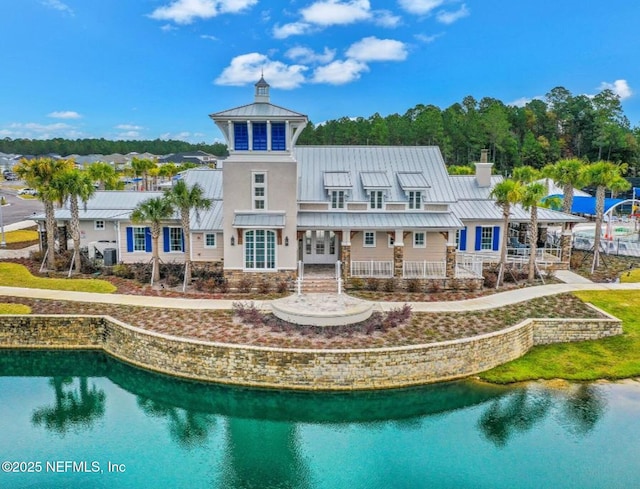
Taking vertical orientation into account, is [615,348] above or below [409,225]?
below

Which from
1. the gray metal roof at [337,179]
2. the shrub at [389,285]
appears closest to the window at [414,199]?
the gray metal roof at [337,179]

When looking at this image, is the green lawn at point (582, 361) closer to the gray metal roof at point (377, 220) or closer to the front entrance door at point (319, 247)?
the gray metal roof at point (377, 220)

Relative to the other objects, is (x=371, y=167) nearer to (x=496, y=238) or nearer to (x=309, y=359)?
(x=496, y=238)

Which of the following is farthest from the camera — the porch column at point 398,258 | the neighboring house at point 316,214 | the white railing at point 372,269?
the white railing at point 372,269

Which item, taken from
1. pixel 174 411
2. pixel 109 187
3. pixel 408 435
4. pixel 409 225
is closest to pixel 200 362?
pixel 174 411

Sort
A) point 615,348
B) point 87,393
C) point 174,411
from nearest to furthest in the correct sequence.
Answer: point 174,411 → point 87,393 → point 615,348

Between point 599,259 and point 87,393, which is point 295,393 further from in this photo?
point 599,259
